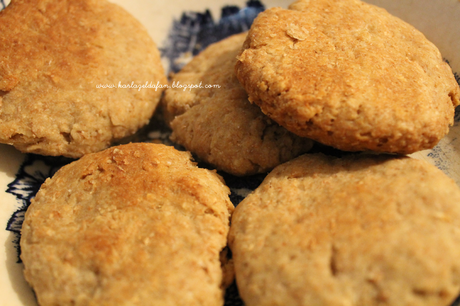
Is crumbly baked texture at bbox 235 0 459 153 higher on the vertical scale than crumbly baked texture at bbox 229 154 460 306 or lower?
higher

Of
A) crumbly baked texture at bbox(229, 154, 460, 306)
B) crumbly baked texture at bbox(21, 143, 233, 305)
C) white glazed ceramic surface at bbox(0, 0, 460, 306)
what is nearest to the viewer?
crumbly baked texture at bbox(229, 154, 460, 306)

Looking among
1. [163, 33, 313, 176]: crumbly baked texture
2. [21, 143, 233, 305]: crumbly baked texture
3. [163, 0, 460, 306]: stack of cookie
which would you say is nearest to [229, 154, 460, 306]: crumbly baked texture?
[163, 0, 460, 306]: stack of cookie

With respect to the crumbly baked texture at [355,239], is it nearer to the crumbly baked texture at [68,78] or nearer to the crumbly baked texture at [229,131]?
the crumbly baked texture at [229,131]

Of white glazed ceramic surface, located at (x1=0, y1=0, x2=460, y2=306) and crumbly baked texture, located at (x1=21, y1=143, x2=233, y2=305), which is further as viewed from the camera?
white glazed ceramic surface, located at (x1=0, y1=0, x2=460, y2=306)

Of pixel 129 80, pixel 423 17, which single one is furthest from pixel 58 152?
pixel 423 17

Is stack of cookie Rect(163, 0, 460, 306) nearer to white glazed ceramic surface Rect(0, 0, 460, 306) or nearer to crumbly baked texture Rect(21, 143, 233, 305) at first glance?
crumbly baked texture Rect(21, 143, 233, 305)

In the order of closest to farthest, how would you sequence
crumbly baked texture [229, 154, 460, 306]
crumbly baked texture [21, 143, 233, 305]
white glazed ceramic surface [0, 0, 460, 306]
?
crumbly baked texture [229, 154, 460, 306] → crumbly baked texture [21, 143, 233, 305] → white glazed ceramic surface [0, 0, 460, 306]

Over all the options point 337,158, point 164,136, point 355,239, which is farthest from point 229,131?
point 355,239

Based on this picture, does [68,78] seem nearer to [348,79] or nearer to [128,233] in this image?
[128,233]
